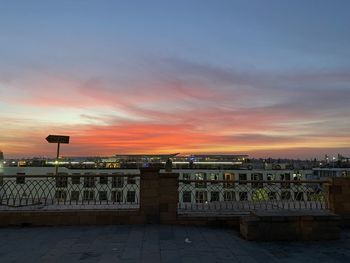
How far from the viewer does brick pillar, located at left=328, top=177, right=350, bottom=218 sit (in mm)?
10867

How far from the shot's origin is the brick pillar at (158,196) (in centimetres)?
1046

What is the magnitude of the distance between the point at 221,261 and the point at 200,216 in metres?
3.70

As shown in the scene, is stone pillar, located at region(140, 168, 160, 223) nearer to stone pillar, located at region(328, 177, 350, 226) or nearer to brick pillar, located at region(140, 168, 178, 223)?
brick pillar, located at region(140, 168, 178, 223)

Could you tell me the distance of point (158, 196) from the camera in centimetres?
1057

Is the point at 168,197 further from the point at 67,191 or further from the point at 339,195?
the point at 339,195

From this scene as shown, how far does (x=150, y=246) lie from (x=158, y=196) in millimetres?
2877

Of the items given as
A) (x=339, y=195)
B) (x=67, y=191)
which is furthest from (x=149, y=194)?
(x=339, y=195)

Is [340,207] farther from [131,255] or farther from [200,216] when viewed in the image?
[131,255]

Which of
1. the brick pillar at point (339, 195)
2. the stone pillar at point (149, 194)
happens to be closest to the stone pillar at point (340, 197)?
the brick pillar at point (339, 195)

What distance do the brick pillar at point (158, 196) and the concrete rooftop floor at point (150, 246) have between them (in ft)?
1.76

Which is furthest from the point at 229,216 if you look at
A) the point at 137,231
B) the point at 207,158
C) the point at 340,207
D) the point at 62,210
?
the point at 207,158

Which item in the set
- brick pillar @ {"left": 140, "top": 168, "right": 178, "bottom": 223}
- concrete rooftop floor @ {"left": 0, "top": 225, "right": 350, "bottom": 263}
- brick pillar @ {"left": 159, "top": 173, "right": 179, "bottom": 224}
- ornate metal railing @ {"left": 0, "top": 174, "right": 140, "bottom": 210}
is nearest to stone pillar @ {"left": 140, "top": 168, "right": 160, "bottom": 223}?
brick pillar @ {"left": 140, "top": 168, "right": 178, "bottom": 223}

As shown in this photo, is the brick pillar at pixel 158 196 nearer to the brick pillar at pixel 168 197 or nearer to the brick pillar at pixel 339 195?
the brick pillar at pixel 168 197

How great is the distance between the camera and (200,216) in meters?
10.4
